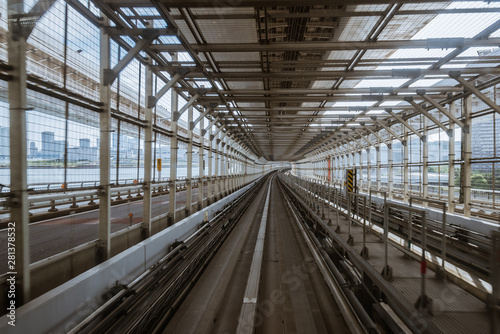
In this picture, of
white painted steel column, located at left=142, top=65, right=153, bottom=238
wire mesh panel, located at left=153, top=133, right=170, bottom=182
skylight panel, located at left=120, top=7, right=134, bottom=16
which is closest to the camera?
skylight panel, located at left=120, top=7, right=134, bottom=16

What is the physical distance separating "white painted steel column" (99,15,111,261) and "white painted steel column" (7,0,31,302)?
148 cm

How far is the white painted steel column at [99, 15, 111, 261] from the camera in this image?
4594 mm

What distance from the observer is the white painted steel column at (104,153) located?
459 cm

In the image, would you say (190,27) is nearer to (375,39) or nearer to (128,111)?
(128,111)

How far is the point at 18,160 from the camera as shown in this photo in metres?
3.05

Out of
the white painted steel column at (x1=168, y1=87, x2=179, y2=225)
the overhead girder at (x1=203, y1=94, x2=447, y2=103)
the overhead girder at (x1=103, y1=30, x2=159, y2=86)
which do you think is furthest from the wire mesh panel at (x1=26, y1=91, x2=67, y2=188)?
the overhead girder at (x1=203, y1=94, x2=447, y2=103)

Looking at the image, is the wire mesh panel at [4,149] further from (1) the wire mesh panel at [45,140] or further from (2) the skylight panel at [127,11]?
(2) the skylight panel at [127,11]

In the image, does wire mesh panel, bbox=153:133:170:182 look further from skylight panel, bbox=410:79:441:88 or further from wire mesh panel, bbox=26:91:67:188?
skylight panel, bbox=410:79:441:88

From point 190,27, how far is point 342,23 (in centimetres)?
350

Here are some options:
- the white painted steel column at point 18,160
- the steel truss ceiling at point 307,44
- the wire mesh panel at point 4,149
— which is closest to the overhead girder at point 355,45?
the steel truss ceiling at point 307,44

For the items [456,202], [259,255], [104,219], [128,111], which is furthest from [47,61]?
[456,202]

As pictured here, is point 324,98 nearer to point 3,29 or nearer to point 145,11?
point 145,11

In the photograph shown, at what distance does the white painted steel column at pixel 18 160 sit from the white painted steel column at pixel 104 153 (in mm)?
1485

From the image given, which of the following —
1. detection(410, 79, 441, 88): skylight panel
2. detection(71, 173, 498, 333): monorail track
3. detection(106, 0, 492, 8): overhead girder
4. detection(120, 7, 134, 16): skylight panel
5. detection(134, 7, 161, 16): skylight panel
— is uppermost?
detection(134, 7, 161, 16): skylight panel
